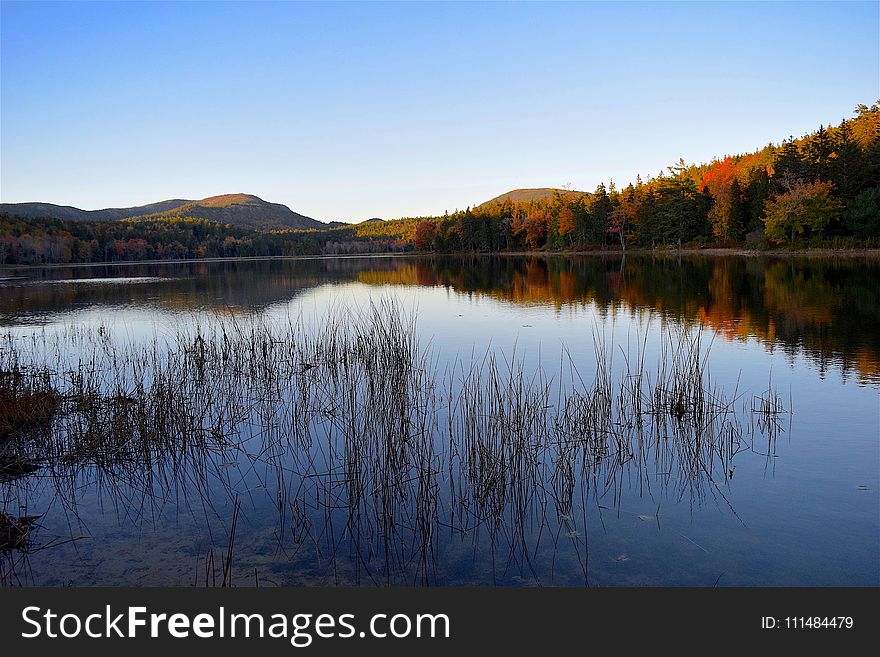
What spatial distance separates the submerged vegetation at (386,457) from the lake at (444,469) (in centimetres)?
4

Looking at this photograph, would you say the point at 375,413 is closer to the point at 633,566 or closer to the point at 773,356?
the point at 633,566

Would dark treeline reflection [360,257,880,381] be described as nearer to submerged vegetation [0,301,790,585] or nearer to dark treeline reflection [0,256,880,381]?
dark treeline reflection [0,256,880,381]

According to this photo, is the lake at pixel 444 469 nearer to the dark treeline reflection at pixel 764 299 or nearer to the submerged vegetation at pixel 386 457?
the submerged vegetation at pixel 386 457

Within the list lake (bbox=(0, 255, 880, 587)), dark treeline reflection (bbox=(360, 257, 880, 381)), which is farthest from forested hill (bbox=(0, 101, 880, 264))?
lake (bbox=(0, 255, 880, 587))

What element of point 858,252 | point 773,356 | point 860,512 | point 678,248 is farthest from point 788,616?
point 678,248

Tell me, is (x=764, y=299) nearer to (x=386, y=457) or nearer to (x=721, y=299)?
(x=721, y=299)

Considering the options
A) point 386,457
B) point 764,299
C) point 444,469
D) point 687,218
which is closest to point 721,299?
point 764,299

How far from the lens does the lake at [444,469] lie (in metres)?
5.20

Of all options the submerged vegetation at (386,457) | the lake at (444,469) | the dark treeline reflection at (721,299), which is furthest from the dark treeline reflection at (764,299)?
the submerged vegetation at (386,457)

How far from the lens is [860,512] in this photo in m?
5.95

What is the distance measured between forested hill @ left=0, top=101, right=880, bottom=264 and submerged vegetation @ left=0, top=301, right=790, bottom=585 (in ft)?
157

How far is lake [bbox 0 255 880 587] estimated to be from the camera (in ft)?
17.1

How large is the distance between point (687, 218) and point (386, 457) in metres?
70.9

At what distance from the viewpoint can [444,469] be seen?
287 inches
